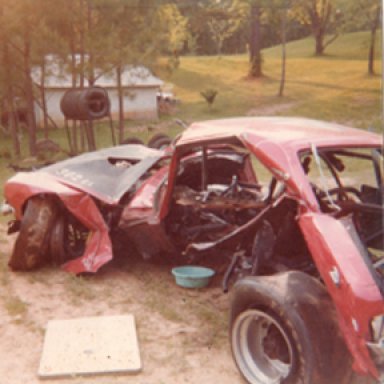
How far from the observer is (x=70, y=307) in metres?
6.13

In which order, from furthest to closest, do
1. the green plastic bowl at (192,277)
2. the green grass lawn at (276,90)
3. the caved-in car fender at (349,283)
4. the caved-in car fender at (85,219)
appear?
the green grass lawn at (276,90) → the caved-in car fender at (85,219) → the green plastic bowl at (192,277) → the caved-in car fender at (349,283)

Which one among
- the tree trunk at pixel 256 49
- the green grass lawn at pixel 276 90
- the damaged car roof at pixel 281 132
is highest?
the damaged car roof at pixel 281 132

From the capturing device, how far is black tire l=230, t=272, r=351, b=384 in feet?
12.6

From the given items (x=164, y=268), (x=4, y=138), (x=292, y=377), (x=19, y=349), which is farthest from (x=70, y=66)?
(x=292, y=377)

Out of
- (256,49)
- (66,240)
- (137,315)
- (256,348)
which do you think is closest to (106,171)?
(66,240)

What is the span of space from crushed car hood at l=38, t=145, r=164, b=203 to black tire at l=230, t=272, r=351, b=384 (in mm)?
2748

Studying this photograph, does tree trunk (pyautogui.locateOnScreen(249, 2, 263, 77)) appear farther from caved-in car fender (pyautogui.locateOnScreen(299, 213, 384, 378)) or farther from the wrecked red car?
caved-in car fender (pyautogui.locateOnScreen(299, 213, 384, 378))

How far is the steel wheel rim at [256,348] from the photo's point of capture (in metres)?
4.31

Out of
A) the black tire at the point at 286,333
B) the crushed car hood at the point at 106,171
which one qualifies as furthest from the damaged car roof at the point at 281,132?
the crushed car hood at the point at 106,171

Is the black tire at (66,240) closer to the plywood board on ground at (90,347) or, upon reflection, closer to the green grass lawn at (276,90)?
the plywood board on ground at (90,347)

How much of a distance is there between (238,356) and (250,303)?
43 cm

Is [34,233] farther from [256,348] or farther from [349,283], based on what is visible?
[349,283]

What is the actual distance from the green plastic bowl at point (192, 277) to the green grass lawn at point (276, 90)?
13.2m

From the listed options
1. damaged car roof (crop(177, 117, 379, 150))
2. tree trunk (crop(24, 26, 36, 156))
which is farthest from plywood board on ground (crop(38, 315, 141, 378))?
tree trunk (crop(24, 26, 36, 156))
